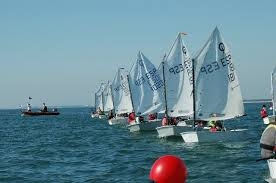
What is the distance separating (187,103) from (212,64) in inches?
221

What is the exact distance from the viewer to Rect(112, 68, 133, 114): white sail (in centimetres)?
7212

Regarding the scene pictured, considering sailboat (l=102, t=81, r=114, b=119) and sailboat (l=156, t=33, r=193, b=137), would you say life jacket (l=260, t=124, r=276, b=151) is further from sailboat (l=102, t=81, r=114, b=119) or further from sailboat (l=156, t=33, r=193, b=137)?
sailboat (l=102, t=81, r=114, b=119)

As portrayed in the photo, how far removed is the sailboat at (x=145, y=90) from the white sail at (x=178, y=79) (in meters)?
8.20

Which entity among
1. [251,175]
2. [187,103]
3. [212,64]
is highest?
[212,64]

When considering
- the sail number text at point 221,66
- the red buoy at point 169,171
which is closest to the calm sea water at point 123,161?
the sail number text at point 221,66

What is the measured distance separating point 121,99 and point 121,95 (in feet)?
2.26

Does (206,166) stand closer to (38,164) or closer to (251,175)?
(251,175)

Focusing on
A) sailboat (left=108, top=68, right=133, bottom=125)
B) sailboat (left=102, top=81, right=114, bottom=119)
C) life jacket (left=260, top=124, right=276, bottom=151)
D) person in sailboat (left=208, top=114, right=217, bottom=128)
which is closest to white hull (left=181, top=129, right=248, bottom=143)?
person in sailboat (left=208, top=114, right=217, bottom=128)

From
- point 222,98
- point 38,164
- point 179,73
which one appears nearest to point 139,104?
point 179,73

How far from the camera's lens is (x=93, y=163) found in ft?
94.2

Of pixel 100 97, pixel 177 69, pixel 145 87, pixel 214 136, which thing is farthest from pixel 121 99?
pixel 100 97

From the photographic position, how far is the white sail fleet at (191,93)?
38.1 m

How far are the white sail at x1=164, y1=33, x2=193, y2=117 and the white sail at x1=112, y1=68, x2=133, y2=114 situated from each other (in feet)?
87.7

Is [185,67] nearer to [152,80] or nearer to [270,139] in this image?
[152,80]
